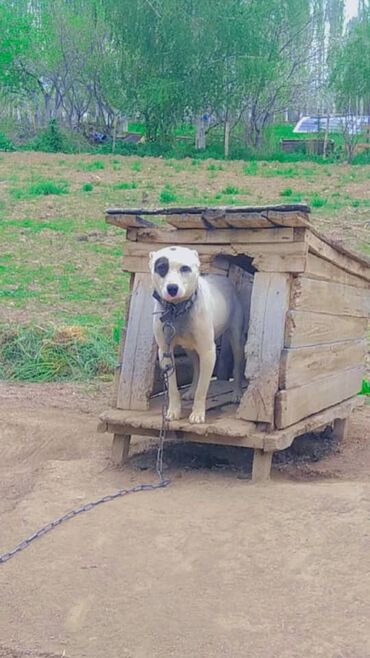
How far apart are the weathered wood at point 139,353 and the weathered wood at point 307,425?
3.20 ft

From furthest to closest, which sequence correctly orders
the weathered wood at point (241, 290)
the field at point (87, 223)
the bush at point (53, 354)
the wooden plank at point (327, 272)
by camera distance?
the field at point (87, 223) → the bush at point (53, 354) → the weathered wood at point (241, 290) → the wooden plank at point (327, 272)

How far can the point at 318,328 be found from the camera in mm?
6152

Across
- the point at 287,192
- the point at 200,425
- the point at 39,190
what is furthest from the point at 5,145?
the point at 200,425

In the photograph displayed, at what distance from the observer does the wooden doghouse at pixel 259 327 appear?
547cm

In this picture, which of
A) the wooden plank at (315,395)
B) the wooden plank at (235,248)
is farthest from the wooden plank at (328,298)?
the wooden plank at (315,395)

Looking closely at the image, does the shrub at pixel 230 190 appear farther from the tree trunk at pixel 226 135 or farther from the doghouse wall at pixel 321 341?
the tree trunk at pixel 226 135

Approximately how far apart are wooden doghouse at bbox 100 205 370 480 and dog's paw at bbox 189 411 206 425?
53mm

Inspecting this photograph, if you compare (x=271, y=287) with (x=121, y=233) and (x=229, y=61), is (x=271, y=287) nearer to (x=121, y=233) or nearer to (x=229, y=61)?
(x=121, y=233)

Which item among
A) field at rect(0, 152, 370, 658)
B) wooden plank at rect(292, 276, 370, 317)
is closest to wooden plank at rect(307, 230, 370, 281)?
wooden plank at rect(292, 276, 370, 317)

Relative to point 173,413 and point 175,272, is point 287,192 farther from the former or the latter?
point 175,272

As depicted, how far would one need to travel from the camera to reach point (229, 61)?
110 feet

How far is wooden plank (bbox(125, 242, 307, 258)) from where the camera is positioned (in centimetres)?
548

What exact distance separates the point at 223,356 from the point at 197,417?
66.4 inches

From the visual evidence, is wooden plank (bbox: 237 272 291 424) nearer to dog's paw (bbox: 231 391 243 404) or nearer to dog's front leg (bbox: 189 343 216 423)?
dog's front leg (bbox: 189 343 216 423)
